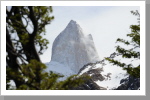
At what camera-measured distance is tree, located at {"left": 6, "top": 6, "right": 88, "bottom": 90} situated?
5770 millimetres

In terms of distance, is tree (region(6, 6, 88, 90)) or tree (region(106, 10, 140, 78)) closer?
tree (region(6, 6, 88, 90))

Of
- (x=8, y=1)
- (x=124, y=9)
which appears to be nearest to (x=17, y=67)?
(x=8, y=1)

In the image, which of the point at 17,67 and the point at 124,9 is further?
the point at 124,9

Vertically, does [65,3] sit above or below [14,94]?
above

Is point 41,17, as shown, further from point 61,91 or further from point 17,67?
point 61,91

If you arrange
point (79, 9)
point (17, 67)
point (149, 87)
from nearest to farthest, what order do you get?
point (17, 67) < point (149, 87) < point (79, 9)

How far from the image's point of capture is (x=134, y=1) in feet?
24.4

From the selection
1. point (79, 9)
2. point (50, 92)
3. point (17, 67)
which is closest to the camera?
point (17, 67)

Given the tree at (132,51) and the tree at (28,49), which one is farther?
the tree at (132,51)

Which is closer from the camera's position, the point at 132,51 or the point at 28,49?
the point at 28,49

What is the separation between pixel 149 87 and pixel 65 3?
2507 mm

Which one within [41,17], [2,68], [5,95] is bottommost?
[5,95]

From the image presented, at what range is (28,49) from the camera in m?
6.16

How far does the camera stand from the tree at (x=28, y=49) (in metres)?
5.77
